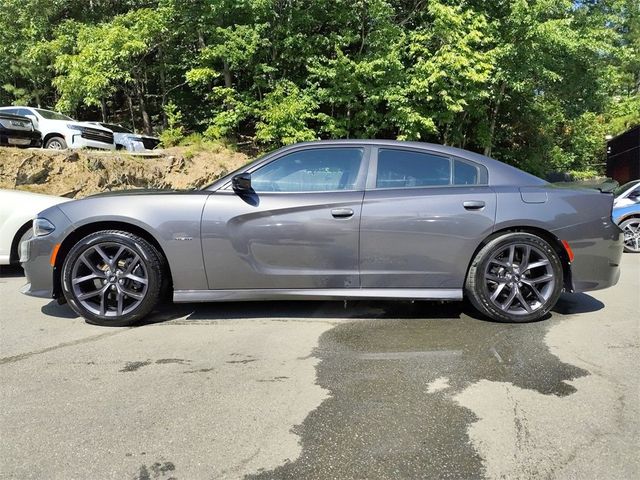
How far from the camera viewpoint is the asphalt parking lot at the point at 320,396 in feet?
7.92

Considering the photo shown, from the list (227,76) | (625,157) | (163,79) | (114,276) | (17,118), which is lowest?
(114,276)

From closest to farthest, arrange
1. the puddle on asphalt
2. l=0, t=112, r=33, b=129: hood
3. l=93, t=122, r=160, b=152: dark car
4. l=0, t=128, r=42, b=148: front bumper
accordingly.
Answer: the puddle on asphalt < l=0, t=128, r=42, b=148: front bumper < l=0, t=112, r=33, b=129: hood < l=93, t=122, r=160, b=152: dark car

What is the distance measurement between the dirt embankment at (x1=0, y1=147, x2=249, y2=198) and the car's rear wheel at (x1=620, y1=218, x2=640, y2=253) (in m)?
8.23

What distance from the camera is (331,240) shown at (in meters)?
4.29

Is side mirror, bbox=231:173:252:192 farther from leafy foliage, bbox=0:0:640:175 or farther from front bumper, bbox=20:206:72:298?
leafy foliage, bbox=0:0:640:175

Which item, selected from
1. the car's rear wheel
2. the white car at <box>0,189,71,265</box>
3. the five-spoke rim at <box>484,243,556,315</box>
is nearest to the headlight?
the white car at <box>0,189,71,265</box>

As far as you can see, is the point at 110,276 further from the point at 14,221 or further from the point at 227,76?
the point at 227,76

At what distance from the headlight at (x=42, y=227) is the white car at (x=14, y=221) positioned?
2257mm

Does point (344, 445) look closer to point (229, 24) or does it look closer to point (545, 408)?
point (545, 408)

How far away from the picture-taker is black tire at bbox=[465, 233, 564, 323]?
4.40m

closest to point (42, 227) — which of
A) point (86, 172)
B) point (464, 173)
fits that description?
point (464, 173)

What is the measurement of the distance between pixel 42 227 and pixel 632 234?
9.84 m

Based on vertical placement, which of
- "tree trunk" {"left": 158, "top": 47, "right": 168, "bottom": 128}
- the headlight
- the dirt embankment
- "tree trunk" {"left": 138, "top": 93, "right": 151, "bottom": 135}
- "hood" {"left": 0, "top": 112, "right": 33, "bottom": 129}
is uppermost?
"tree trunk" {"left": 158, "top": 47, "right": 168, "bottom": 128}

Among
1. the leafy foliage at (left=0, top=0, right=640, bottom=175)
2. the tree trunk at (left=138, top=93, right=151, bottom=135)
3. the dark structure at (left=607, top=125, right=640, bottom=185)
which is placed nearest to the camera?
the dark structure at (left=607, top=125, right=640, bottom=185)
